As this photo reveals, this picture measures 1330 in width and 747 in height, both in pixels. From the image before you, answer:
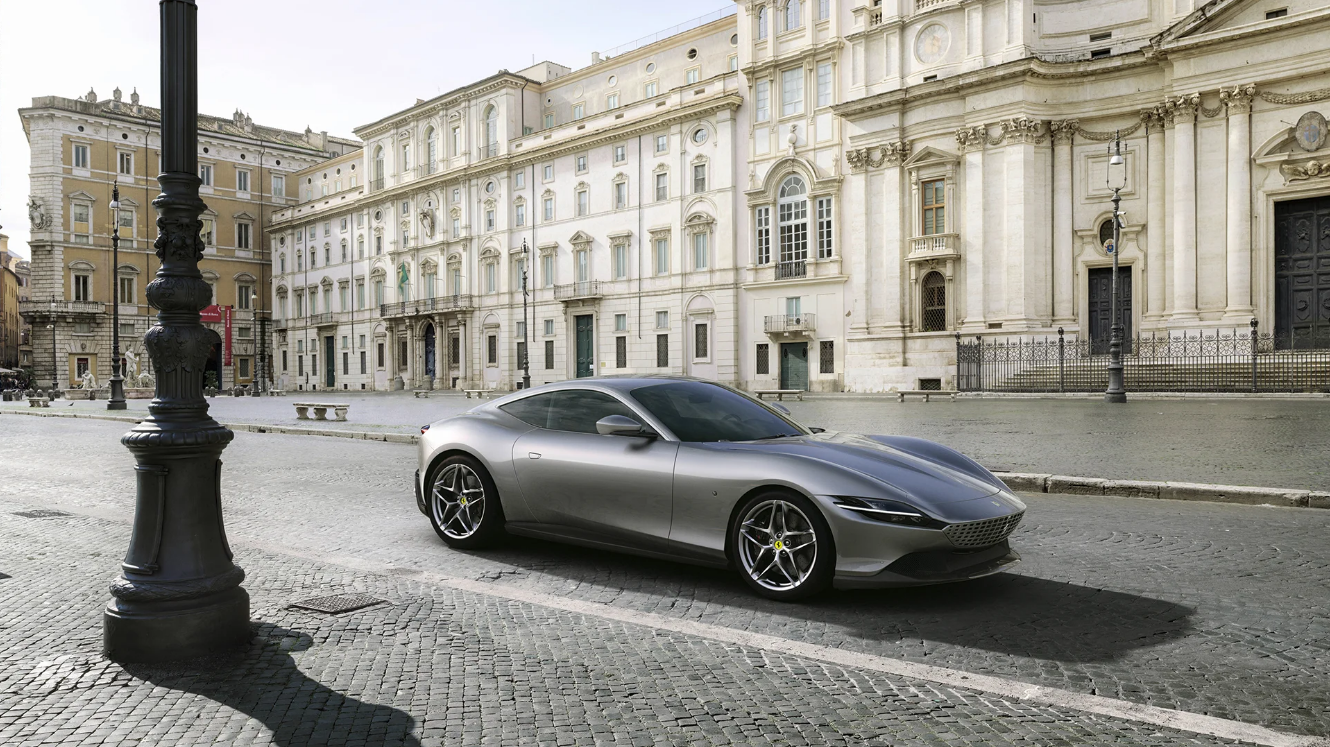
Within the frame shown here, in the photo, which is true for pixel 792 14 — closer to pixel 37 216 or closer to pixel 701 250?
pixel 701 250

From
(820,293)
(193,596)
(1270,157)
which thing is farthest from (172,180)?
(820,293)

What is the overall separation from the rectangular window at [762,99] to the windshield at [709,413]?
40179 millimetres

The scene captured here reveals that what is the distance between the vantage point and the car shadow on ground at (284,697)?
10.7 ft

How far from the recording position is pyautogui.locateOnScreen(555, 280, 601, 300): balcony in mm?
52469

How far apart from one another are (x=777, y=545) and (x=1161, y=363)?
30.6 m

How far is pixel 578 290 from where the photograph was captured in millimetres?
53625

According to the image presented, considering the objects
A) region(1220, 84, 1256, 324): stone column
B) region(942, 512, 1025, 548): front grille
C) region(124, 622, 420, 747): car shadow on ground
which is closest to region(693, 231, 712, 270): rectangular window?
region(1220, 84, 1256, 324): stone column

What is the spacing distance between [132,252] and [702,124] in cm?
5113

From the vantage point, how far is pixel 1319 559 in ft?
19.5

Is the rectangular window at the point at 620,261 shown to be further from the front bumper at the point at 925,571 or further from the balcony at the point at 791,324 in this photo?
the front bumper at the point at 925,571

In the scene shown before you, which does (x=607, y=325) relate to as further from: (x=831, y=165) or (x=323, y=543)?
(x=323, y=543)

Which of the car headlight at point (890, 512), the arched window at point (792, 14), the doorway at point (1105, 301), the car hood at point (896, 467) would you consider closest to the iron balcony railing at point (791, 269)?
the arched window at point (792, 14)

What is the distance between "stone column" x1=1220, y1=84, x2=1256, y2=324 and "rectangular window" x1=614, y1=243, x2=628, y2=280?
28804 millimetres

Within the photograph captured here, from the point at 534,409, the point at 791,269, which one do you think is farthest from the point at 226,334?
the point at 534,409
